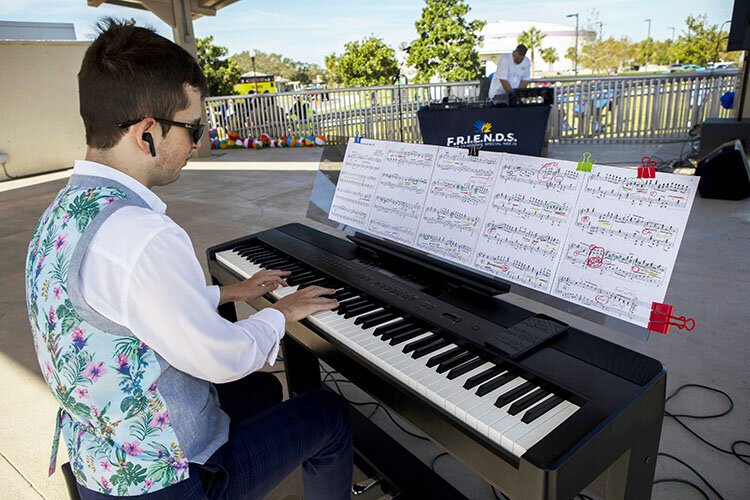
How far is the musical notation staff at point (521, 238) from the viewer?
128 centimetres

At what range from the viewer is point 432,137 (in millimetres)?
4391

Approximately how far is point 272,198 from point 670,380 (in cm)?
497

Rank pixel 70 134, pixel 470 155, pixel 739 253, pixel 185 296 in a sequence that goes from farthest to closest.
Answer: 1. pixel 70 134
2. pixel 739 253
3. pixel 470 155
4. pixel 185 296

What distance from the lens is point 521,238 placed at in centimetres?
134

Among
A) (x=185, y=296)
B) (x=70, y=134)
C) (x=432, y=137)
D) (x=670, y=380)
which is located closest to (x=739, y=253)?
(x=670, y=380)

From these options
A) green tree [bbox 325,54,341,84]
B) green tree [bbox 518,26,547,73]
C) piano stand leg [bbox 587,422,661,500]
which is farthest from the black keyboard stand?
green tree [bbox 518,26,547,73]

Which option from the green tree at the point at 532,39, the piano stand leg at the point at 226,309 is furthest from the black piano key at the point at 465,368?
the green tree at the point at 532,39

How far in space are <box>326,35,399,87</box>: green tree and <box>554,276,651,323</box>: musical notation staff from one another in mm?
23921

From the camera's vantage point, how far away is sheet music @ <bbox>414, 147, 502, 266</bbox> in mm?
1456

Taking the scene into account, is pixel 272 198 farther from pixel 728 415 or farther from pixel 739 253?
pixel 728 415

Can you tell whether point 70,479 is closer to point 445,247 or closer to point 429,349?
point 429,349

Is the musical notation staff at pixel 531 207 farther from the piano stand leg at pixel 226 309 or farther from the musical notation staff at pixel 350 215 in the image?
the piano stand leg at pixel 226 309

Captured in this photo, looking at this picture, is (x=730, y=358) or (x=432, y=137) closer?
(x=730, y=358)

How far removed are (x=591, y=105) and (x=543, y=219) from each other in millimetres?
7974
